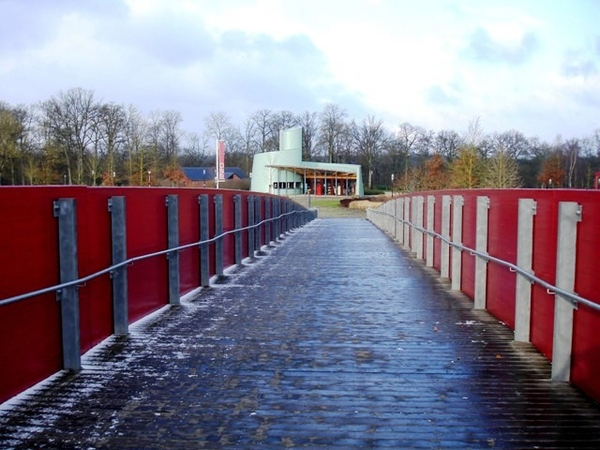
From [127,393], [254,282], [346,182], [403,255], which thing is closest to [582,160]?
[346,182]

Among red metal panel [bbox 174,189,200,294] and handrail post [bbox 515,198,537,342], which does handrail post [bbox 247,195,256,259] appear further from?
handrail post [bbox 515,198,537,342]

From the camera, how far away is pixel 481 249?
7.70 m

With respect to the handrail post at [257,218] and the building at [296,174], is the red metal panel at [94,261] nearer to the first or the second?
the handrail post at [257,218]

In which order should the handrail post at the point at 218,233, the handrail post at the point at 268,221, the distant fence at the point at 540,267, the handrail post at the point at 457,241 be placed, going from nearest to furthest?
the distant fence at the point at 540,267 < the handrail post at the point at 457,241 < the handrail post at the point at 218,233 < the handrail post at the point at 268,221

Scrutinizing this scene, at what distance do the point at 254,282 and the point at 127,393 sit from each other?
5.80 m

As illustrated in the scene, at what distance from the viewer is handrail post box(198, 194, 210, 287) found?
9.45m

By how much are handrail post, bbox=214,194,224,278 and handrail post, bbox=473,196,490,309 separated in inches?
172

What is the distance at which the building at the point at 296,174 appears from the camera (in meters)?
82.4

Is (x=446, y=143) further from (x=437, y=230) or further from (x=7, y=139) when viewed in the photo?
(x=437, y=230)

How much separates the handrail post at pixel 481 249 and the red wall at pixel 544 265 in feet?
0.24

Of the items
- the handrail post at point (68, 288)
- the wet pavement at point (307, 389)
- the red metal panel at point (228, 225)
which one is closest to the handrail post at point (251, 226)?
the red metal panel at point (228, 225)

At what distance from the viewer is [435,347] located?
5.87m

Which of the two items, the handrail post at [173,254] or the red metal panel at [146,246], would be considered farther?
the handrail post at [173,254]

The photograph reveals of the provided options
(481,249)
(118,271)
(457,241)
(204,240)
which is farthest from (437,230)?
(118,271)
